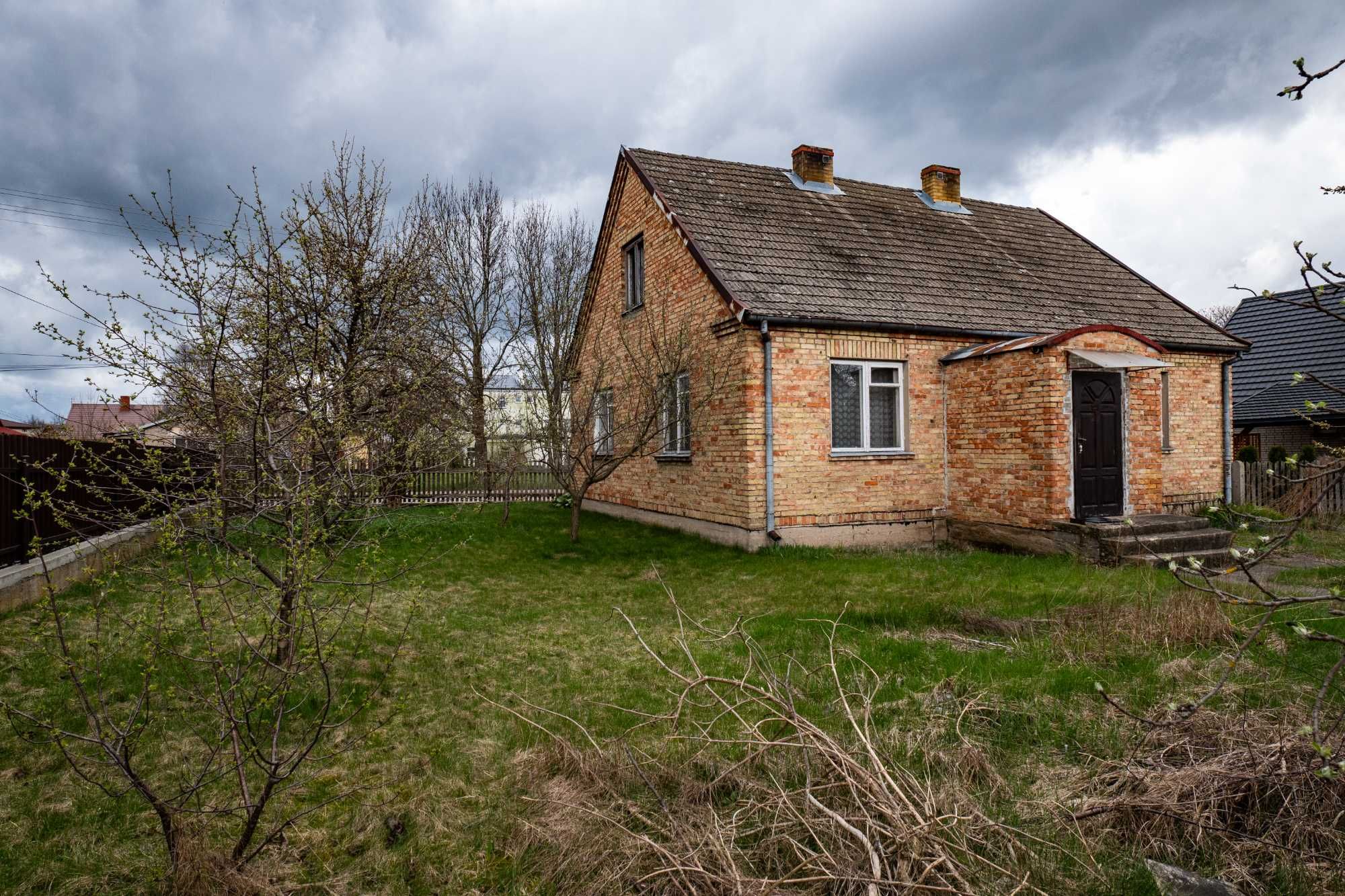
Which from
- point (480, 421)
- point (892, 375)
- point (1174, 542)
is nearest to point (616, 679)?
point (892, 375)

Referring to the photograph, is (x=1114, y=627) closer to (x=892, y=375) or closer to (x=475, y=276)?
(x=892, y=375)

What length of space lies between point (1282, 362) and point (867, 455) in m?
15.2

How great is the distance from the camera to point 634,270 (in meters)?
16.1

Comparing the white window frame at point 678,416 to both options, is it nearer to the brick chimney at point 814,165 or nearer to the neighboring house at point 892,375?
the neighboring house at point 892,375

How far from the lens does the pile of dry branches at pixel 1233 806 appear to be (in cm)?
330

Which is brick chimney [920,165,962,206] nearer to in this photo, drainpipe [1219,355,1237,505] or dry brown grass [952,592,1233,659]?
drainpipe [1219,355,1237,505]

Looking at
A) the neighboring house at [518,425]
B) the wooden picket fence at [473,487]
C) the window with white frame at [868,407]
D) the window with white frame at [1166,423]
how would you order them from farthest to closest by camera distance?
the wooden picket fence at [473,487], the neighboring house at [518,425], the window with white frame at [1166,423], the window with white frame at [868,407]

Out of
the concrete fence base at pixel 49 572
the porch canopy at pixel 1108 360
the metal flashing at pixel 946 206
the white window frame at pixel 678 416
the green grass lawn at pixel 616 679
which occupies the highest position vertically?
the metal flashing at pixel 946 206

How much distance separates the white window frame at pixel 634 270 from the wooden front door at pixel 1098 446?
8003 millimetres

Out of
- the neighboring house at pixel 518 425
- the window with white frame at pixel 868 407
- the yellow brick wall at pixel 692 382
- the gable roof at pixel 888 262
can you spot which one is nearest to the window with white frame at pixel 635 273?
the yellow brick wall at pixel 692 382

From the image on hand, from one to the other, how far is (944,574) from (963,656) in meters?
3.89

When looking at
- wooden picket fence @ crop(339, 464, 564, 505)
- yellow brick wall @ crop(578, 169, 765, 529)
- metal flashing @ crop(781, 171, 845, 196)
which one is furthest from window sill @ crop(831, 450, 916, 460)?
wooden picket fence @ crop(339, 464, 564, 505)

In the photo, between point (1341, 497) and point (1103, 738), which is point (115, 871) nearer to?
point (1103, 738)

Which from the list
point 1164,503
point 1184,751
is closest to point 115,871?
point 1184,751
